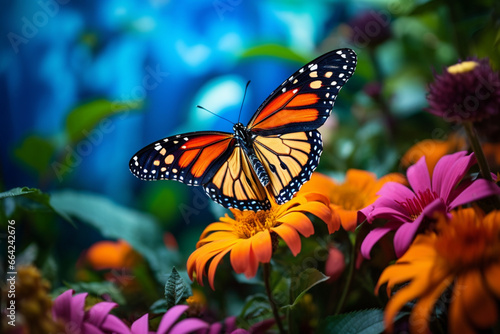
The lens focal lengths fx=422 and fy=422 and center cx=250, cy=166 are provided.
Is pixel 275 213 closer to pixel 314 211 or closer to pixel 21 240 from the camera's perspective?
pixel 314 211

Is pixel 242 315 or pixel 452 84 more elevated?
pixel 452 84

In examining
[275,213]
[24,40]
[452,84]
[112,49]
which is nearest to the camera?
[452,84]

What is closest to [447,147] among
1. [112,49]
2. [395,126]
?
[395,126]

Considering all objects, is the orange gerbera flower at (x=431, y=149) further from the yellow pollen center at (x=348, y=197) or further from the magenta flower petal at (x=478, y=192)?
the magenta flower petal at (x=478, y=192)

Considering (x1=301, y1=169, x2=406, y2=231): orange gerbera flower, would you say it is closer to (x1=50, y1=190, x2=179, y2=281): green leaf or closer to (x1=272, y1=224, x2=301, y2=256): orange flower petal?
(x1=272, y1=224, x2=301, y2=256): orange flower petal

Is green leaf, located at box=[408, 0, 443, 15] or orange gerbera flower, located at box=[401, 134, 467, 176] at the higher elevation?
green leaf, located at box=[408, 0, 443, 15]

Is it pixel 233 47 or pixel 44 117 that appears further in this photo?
pixel 233 47

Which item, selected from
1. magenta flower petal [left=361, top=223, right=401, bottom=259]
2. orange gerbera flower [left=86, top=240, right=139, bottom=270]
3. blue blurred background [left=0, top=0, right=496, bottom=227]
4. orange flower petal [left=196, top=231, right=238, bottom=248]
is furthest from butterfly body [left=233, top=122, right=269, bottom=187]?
blue blurred background [left=0, top=0, right=496, bottom=227]

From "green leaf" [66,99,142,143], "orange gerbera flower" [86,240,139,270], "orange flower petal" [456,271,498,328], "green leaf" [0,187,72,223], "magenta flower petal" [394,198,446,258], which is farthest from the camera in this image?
"green leaf" [66,99,142,143]
